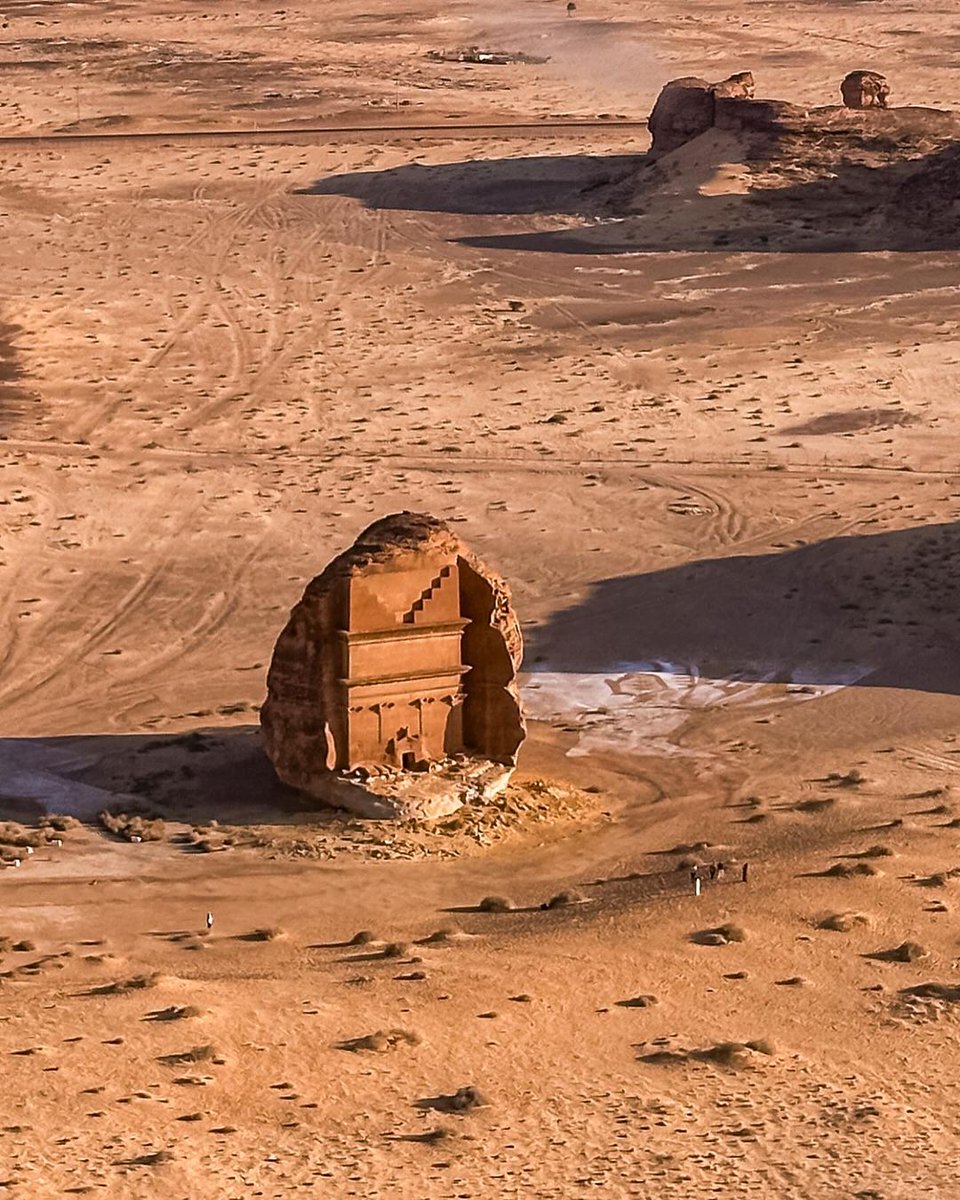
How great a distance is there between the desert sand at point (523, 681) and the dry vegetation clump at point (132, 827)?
0.33 ft

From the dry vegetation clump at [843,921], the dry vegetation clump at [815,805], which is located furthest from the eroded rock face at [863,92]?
the dry vegetation clump at [843,921]

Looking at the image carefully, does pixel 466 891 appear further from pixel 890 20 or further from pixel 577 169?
pixel 890 20

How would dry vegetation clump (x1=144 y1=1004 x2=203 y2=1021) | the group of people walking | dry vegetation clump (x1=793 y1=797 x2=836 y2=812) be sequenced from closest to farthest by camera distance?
1. dry vegetation clump (x1=144 y1=1004 x2=203 y2=1021)
2. the group of people walking
3. dry vegetation clump (x1=793 y1=797 x2=836 y2=812)

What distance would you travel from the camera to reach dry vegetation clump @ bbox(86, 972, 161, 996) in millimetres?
19531

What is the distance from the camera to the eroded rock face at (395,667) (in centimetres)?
2405

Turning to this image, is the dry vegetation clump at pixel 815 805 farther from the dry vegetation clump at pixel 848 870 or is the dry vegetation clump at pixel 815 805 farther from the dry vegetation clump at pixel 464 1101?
the dry vegetation clump at pixel 464 1101

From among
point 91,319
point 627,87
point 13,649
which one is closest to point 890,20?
point 627,87

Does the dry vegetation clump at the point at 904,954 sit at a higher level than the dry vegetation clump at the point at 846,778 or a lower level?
lower

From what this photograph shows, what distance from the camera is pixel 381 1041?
60.7 ft

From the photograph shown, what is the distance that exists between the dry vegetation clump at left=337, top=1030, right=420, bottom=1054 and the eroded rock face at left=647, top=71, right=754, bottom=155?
40662mm

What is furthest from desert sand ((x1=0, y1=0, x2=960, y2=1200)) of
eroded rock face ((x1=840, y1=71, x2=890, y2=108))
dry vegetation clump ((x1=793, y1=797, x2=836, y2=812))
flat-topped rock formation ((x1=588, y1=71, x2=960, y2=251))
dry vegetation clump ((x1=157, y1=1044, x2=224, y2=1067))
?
eroded rock face ((x1=840, y1=71, x2=890, y2=108))

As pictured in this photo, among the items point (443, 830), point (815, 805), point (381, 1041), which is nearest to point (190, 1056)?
point (381, 1041)

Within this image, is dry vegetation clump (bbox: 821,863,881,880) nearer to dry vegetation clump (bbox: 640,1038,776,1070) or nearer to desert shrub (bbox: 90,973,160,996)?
dry vegetation clump (bbox: 640,1038,776,1070)

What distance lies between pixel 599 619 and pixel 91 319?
19444 millimetres
